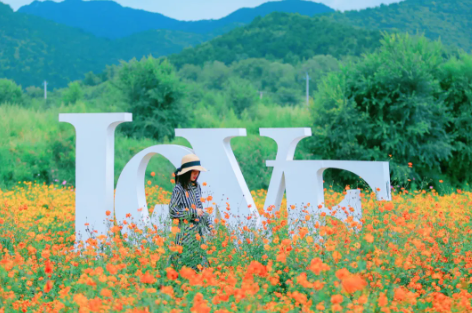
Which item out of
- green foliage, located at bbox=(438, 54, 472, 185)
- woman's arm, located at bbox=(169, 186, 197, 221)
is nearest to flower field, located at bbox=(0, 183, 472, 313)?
woman's arm, located at bbox=(169, 186, 197, 221)

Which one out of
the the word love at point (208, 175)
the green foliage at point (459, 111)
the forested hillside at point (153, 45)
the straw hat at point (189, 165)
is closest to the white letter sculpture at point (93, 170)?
the the word love at point (208, 175)

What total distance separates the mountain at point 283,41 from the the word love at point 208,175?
37.3 metres

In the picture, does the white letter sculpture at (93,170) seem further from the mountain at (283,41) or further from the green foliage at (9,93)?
the mountain at (283,41)

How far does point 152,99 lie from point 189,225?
11633 millimetres

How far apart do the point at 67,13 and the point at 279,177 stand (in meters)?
112

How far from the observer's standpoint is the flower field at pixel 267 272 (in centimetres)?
262

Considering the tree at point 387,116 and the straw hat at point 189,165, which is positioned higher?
the tree at point 387,116

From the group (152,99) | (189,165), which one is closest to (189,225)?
(189,165)

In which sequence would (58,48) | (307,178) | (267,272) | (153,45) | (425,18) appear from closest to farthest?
1. (267,272)
2. (307,178)
3. (425,18)
4. (58,48)
5. (153,45)

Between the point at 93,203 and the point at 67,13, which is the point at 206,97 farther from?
the point at 67,13

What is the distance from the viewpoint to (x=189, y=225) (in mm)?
4402

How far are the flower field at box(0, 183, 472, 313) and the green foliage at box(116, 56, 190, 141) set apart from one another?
9.86 m

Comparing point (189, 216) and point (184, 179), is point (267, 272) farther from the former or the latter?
point (184, 179)

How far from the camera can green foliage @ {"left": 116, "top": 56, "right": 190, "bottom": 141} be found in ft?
50.5
